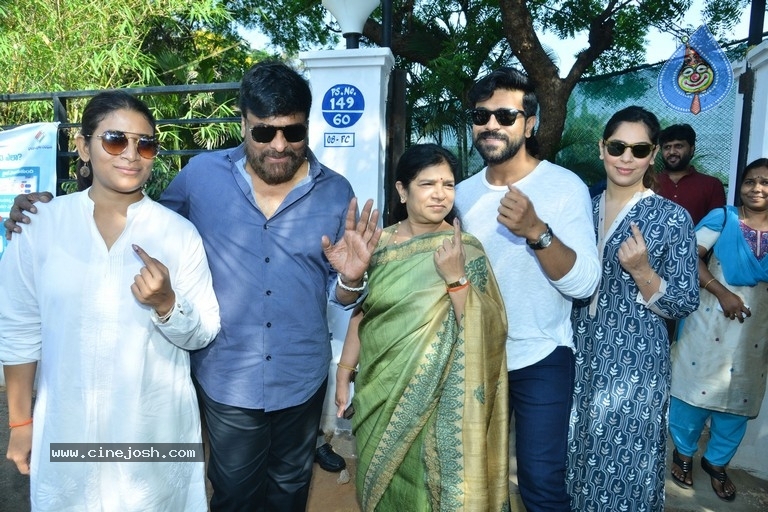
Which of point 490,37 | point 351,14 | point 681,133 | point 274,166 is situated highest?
point 490,37

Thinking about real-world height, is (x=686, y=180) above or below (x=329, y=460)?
above

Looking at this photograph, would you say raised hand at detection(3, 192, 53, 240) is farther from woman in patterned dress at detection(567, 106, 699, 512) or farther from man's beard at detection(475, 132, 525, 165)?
woman in patterned dress at detection(567, 106, 699, 512)

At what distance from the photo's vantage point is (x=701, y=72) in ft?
12.1

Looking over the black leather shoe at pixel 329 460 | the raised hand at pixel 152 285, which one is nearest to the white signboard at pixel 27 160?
the black leather shoe at pixel 329 460

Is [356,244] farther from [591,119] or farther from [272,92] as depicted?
[591,119]

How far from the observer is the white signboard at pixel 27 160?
4.56 m

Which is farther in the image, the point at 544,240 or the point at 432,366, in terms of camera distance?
the point at 432,366

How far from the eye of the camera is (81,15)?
6156 millimetres

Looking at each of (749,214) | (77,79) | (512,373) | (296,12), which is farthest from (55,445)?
(296,12)

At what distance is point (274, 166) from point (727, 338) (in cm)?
279

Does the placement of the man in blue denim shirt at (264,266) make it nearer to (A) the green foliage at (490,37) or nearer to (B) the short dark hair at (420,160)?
(B) the short dark hair at (420,160)

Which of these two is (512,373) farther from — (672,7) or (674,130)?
(672,7)

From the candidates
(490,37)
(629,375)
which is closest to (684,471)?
(629,375)

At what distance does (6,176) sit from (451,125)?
6465 mm
